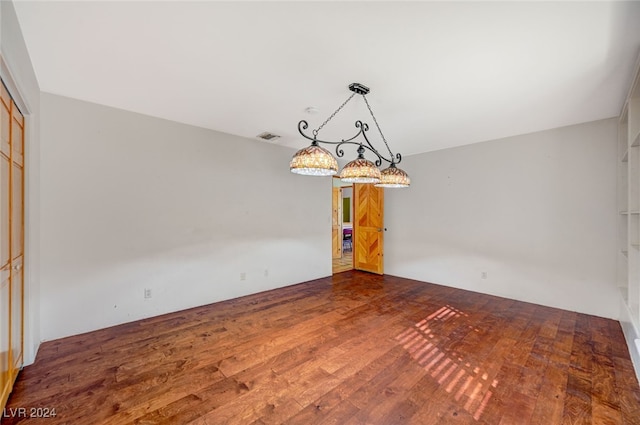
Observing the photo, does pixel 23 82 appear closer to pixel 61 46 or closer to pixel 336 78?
pixel 61 46

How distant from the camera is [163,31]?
72.4 inches

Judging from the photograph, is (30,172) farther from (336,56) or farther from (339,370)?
(339,370)

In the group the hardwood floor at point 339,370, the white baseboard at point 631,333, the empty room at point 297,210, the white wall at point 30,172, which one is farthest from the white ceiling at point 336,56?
the hardwood floor at point 339,370

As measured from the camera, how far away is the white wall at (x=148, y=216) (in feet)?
8.82

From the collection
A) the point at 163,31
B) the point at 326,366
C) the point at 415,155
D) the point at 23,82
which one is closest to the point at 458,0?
the point at 163,31

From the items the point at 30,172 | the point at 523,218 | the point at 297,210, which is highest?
Result: the point at 30,172

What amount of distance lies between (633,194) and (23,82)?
556 centimetres

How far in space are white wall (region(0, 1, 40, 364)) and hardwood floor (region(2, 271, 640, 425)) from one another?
305 millimetres

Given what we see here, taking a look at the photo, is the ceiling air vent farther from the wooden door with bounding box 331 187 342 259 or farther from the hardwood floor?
the wooden door with bounding box 331 187 342 259

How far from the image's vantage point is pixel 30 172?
2.28m

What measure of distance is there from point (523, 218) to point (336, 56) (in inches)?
147

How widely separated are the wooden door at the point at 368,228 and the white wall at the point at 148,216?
198 cm

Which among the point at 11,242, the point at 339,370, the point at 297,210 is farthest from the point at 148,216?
the point at 339,370

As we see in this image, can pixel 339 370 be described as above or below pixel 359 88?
below
